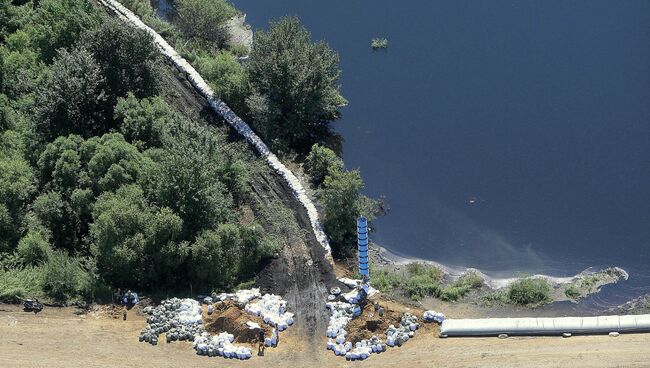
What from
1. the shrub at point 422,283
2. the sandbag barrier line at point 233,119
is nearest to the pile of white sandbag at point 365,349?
the shrub at point 422,283

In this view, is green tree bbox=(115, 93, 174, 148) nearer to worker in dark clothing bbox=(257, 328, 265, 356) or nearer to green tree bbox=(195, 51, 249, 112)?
green tree bbox=(195, 51, 249, 112)

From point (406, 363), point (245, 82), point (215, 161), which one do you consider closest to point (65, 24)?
point (245, 82)

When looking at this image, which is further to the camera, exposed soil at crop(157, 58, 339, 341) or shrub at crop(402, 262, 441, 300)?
shrub at crop(402, 262, 441, 300)

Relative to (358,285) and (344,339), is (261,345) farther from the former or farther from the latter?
(358,285)

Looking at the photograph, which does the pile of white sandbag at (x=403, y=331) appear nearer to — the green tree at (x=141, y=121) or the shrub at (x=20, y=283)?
the shrub at (x=20, y=283)

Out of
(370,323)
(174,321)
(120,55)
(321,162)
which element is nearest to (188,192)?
(174,321)

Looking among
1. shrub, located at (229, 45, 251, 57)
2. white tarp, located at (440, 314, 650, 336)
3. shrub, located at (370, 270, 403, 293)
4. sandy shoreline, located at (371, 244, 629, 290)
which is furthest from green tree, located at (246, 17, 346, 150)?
white tarp, located at (440, 314, 650, 336)
